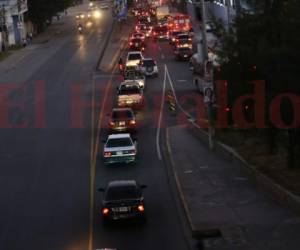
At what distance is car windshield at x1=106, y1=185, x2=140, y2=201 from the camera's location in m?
26.1

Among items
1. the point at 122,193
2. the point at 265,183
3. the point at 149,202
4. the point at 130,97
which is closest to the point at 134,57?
the point at 130,97

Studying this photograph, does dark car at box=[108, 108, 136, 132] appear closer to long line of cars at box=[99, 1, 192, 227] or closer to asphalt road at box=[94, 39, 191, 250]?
long line of cars at box=[99, 1, 192, 227]

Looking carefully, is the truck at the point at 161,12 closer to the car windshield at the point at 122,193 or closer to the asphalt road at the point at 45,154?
the asphalt road at the point at 45,154

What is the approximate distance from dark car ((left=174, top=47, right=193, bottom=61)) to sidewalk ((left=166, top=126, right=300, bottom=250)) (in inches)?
1663

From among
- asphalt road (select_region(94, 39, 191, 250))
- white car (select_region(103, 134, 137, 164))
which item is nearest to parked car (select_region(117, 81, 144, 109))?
asphalt road (select_region(94, 39, 191, 250))

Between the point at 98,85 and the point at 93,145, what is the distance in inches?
914

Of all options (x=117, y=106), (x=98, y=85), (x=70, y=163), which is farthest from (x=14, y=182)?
(x=98, y=85)

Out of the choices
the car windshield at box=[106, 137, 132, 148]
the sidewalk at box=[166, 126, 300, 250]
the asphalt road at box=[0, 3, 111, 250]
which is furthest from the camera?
the car windshield at box=[106, 137, 132, 148]

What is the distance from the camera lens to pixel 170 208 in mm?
29000

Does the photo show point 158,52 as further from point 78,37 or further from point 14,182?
point 14,182

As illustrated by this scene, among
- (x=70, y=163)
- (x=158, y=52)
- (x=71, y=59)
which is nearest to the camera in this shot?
(x=70, y=163)

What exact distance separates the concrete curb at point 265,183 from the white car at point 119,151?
4.25m

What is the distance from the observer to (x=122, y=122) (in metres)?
45.3

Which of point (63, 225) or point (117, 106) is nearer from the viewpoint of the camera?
point (63, 225)
